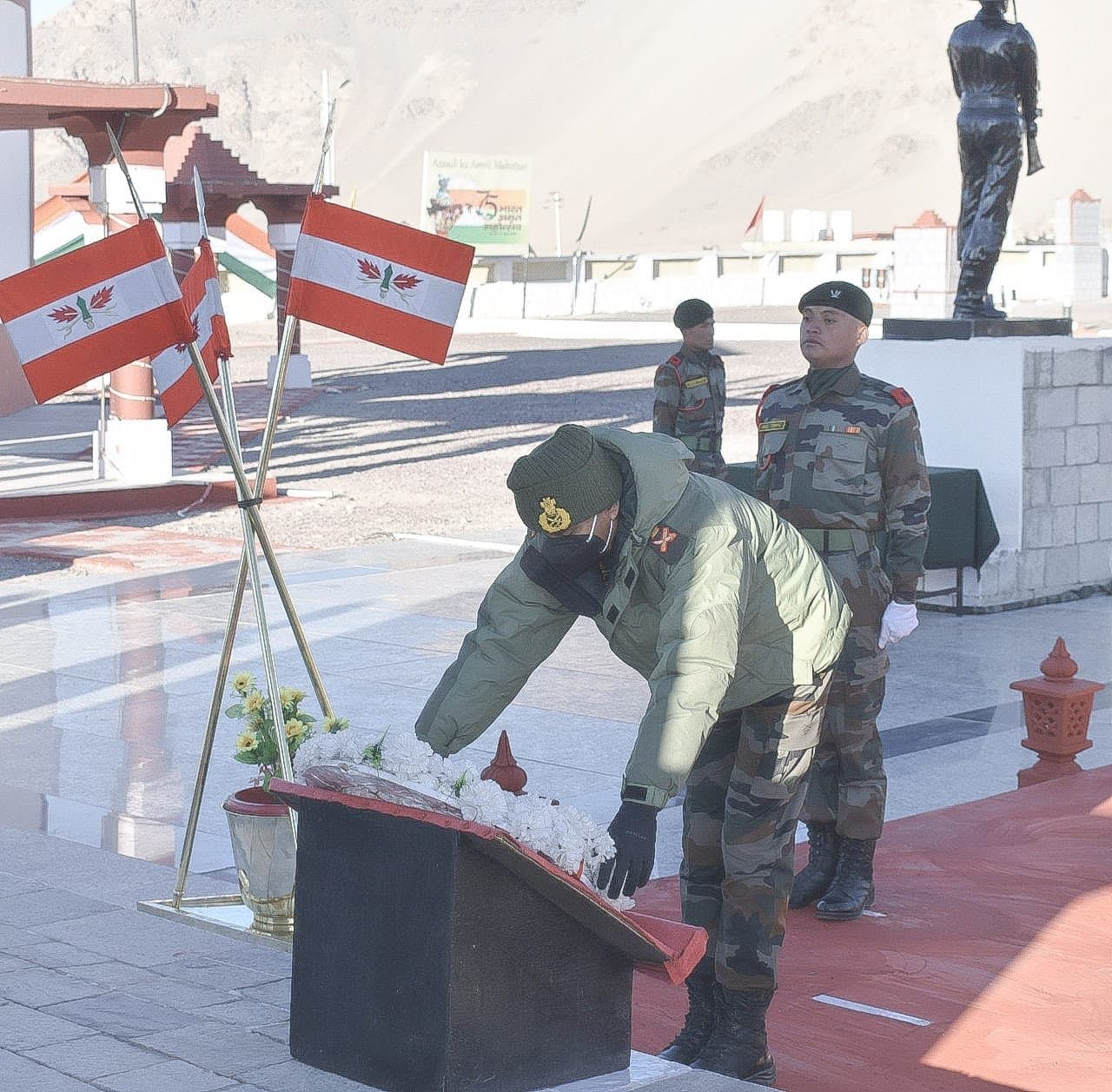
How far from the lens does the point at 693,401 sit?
11.4 meters

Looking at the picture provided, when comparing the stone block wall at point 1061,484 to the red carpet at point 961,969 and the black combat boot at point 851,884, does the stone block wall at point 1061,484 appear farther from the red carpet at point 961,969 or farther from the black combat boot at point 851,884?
the black combat boot at point 851,884

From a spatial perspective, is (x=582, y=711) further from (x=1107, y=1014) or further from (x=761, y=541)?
(x=761, y=541)

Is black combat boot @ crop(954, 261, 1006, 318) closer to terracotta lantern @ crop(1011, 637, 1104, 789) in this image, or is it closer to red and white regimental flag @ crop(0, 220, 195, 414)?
terracotta lantern @ crop(1011, 637, 1104, 789)

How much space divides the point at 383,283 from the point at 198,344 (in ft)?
2.18

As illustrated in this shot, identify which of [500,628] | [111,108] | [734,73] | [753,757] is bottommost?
[753,757]

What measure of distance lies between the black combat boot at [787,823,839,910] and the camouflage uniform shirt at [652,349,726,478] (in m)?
5.66

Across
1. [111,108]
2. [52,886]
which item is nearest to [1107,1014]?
[52,886]

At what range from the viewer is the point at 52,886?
19.1 ft

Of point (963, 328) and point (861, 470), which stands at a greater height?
point (963, 328)

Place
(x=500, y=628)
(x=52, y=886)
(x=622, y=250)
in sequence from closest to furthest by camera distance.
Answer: (x=500, y=628), (x=52, y=886), (x=622, y=250)

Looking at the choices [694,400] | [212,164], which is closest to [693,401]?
[694,400]

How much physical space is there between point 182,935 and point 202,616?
645 centimetres

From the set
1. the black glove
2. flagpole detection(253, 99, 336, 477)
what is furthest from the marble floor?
the black glove

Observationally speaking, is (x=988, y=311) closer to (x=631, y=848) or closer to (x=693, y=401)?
(x=693, y=401)
